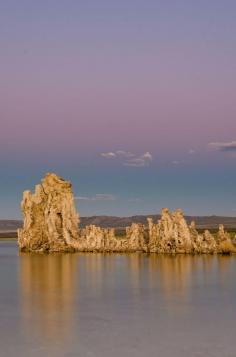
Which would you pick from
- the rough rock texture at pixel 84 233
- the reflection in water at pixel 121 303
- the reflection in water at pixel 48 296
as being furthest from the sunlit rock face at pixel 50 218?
the reflection in water at pixel 121 303

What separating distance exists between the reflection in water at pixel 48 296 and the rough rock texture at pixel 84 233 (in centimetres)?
1524

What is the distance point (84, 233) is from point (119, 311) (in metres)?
50.6

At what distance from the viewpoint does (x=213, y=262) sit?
58781 mm

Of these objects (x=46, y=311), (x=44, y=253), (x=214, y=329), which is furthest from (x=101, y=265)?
(x=214, y=329)

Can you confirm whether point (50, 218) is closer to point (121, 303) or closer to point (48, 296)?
point (48, 296)

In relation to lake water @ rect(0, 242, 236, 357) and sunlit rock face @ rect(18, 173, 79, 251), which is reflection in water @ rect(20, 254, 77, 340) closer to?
lake water @ rect(0, 242, 236, 357)

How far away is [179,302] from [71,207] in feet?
160

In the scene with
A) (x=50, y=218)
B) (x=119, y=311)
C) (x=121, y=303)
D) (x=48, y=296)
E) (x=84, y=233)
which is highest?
(x=50, y=218)

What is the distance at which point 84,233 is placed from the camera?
81.1 meters

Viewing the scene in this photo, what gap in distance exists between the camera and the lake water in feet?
74.9

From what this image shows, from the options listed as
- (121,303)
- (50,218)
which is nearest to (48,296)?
(121,303)

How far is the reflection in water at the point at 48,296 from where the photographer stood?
2662 centimetres

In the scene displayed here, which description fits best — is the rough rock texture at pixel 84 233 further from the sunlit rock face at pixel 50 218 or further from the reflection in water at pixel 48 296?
the reflection in water at pixel 48 296

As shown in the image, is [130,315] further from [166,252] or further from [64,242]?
[64,242]
